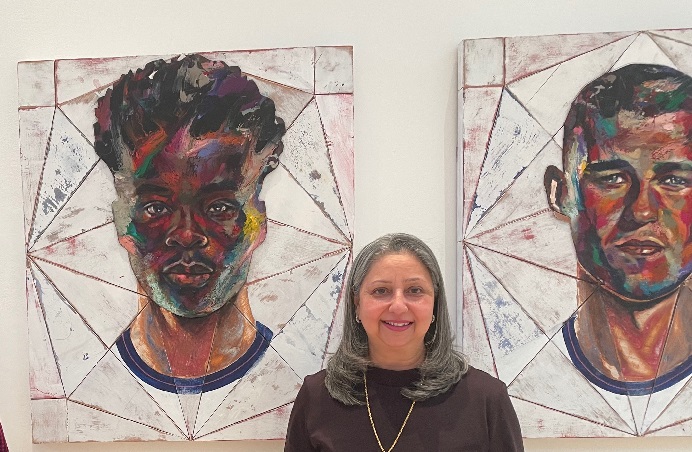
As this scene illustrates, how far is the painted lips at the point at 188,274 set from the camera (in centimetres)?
141

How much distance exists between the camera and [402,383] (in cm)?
121

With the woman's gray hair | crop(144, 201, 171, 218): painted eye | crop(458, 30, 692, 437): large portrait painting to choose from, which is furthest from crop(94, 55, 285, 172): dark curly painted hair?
crop(458, 30, 692, 437): large portrait painting

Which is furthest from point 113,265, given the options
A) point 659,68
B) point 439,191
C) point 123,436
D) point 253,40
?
point 659,68

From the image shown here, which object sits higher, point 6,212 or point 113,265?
point 6,212

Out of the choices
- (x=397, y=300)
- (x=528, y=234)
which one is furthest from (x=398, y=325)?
(x=528, y=234)

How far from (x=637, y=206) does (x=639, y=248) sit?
10cm

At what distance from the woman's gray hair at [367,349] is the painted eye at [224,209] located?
348 millimetres

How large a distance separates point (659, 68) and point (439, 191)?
590 millimetres

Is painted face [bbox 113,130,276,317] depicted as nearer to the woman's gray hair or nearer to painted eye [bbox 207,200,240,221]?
painted eye [bbox 207,200,240,221]

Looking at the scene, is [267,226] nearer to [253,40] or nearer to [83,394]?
[253,40]

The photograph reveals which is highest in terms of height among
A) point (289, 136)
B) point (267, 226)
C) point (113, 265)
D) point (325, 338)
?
point (289, 136)

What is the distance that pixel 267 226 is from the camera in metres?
1.40

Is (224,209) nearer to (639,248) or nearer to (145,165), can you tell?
(145,165)

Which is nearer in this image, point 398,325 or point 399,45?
point 398,325
